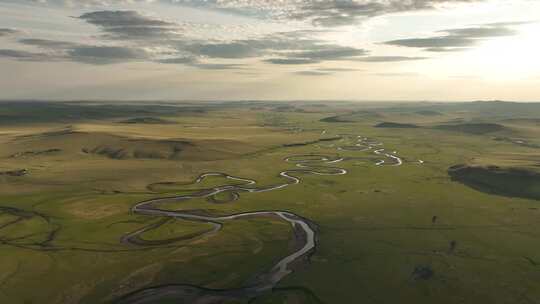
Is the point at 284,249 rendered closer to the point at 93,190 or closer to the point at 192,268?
the point at 192,268

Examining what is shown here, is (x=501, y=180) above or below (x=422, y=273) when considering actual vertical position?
above

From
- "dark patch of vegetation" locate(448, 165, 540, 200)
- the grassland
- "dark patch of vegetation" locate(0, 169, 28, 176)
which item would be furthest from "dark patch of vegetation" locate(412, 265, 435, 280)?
"dark patch of vegetation" locate(0, 169, 28, 176)

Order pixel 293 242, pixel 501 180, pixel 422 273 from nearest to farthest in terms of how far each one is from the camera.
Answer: pixel 422 273, pixel 293 242, pixel 501 180

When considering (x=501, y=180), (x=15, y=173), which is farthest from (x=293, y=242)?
(x=15, y=173)

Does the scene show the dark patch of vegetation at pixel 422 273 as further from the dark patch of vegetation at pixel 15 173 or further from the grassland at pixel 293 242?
the dark patch of vegetation at pixel 15 173

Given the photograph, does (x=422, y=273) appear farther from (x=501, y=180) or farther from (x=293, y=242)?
(x=501, y=180)

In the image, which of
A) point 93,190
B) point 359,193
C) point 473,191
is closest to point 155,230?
point 93,190

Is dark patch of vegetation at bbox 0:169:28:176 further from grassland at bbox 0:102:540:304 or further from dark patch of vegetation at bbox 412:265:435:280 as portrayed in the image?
dark patch of vegetation at bbox 412:265:435:280

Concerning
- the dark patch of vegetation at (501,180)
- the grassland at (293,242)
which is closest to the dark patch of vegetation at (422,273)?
the grassland at (293,242)
